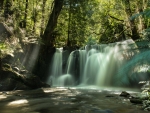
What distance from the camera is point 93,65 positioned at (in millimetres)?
16203

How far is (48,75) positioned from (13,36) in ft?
18.5

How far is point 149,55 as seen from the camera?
16.8ft

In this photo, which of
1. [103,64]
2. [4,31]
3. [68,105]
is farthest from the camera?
[103,64]

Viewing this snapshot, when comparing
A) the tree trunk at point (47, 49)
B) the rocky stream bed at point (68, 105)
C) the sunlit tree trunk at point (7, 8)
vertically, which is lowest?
the rocky stream bed at point (68, 105)

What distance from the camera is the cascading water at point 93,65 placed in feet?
46.3

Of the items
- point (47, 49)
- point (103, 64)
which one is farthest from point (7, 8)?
point (103, 64)

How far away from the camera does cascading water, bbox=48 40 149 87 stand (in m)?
14.1

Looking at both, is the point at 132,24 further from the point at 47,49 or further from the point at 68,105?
the point at 68,105

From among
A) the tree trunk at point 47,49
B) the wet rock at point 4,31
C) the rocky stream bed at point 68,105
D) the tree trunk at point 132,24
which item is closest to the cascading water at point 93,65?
the tree trunk at point 47,49

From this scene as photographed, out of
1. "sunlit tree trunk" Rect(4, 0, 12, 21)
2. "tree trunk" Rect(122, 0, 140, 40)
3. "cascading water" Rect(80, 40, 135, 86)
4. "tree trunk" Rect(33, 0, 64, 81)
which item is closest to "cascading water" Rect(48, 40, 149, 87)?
"cascading water" Rect(80, 40, 135, 86)

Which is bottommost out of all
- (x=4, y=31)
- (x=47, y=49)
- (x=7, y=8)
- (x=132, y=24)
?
(x=47, y=49)

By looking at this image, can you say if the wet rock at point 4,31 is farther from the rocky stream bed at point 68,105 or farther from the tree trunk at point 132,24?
the tree trunk at point 132,24

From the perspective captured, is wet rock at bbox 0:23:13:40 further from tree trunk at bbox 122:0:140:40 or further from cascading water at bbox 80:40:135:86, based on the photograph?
tree trunk at bbox 122:0:140:40

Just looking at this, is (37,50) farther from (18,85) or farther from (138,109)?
(138,109)
